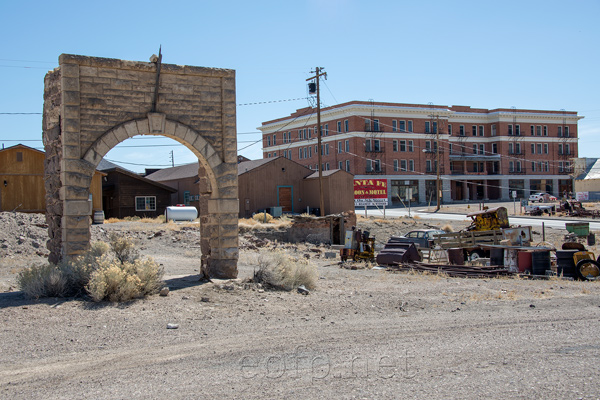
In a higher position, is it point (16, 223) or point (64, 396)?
point (16, 223)

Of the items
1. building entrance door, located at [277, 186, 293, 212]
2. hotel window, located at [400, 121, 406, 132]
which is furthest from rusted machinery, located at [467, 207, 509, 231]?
hotel window, located at [400, 121, 406, 132]

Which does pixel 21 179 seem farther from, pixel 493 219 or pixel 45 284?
pixel 493 219

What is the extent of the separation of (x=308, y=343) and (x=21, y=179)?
28.0 m

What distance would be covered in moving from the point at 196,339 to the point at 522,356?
4.77 m

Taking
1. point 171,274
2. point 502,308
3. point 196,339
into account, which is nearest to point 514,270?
point 502,308

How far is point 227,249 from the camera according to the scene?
43.1 ft

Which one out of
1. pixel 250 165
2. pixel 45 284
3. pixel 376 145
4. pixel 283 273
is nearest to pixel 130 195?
pixel 250 165

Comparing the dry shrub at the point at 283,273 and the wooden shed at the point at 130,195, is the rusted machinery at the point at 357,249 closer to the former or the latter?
the dry shrub at the point at 283,273

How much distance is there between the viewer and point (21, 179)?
99.6ft

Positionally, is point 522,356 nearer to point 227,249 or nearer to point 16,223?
point 227,249

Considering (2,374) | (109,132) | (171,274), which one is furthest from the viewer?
(171,274)

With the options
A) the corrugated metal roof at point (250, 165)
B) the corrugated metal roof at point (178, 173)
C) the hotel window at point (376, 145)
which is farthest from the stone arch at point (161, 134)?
the hotel window at point (376, 145)

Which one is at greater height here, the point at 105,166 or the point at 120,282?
the point at 105,166

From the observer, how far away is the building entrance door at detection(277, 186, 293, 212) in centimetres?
4303
